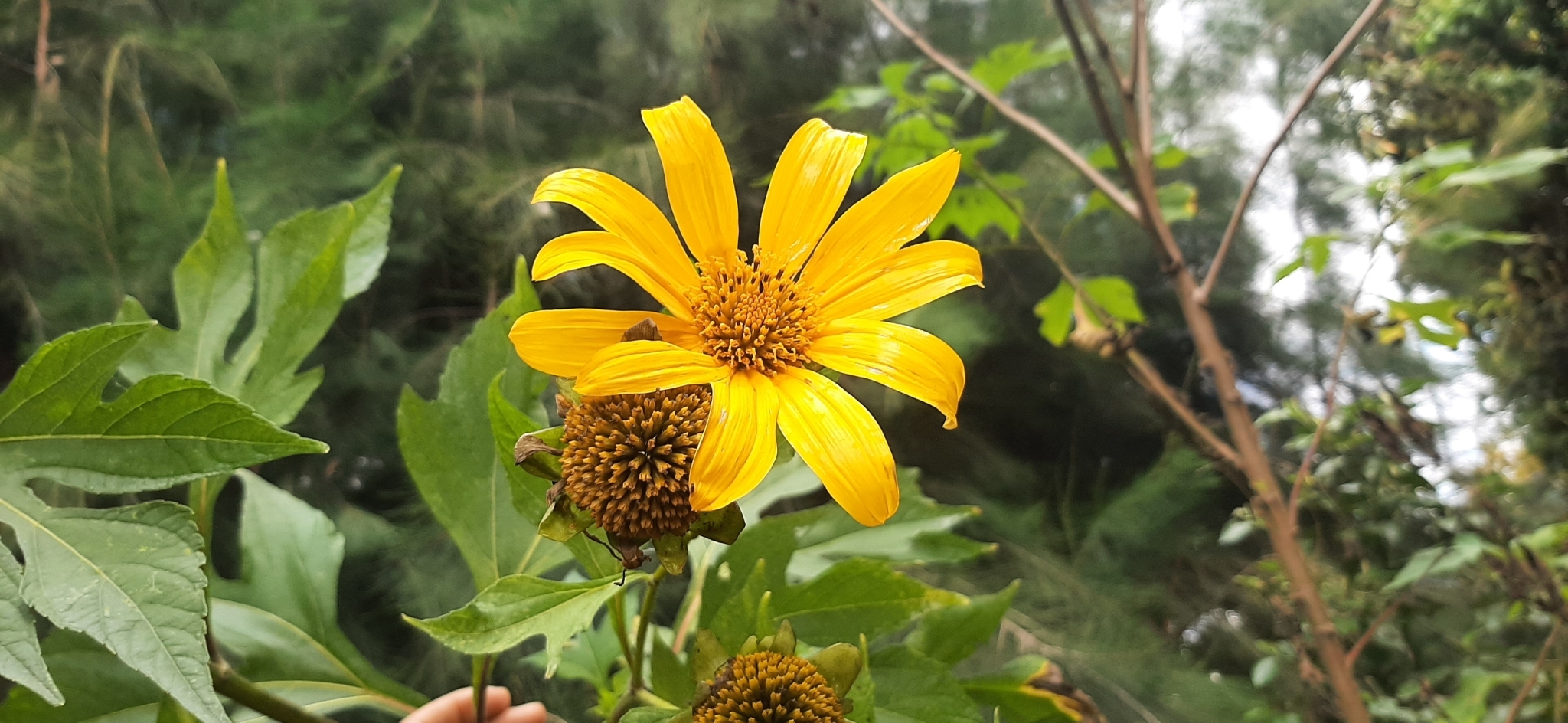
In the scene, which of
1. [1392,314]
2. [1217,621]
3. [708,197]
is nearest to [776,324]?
[708,197]

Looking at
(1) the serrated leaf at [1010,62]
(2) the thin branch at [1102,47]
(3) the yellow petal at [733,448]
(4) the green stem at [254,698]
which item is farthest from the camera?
(1) the serrated leaf at [1010,62]

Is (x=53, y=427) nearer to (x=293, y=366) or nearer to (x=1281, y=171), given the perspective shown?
(x=293, y=366)

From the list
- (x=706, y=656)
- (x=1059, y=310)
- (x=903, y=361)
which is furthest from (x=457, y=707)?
(x=1059, y=310)

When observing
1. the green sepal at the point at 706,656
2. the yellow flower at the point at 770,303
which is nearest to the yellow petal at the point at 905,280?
the yellow flower at the point at 770,303

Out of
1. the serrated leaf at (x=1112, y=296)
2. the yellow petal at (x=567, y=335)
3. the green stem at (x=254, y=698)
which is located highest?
the serrated leaf at (x=1112, y=296)

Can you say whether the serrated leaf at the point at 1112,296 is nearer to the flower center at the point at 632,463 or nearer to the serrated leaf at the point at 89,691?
the flower center at the point at 632,463

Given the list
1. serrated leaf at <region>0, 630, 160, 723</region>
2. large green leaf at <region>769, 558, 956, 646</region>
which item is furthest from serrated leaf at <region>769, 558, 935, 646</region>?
serrated leaf at <region>0, 630, 160, 723</region>
